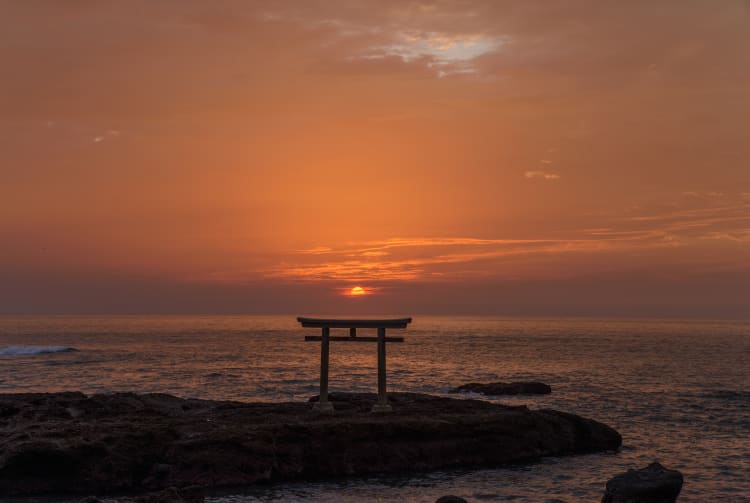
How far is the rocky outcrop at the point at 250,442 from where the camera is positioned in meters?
19.4

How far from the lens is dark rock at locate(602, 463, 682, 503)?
17.4 meters

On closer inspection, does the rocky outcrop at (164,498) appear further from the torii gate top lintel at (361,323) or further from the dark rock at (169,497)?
the torii gate top lintel at (361,323)

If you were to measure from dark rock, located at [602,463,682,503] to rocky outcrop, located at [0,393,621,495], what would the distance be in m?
5.82

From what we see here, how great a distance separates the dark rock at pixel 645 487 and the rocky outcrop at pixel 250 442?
5819mm

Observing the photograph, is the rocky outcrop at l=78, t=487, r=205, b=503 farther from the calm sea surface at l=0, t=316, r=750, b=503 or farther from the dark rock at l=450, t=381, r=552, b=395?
the dark rock at l=450, t=381, r=552, b=395

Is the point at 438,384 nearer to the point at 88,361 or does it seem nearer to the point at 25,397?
the point at 25,397

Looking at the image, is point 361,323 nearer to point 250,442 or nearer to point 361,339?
point 361,339

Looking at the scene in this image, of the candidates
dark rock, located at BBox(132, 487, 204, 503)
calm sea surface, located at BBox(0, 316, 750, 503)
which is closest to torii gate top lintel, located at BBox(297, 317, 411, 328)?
calm sea surface, located at BBox(0, 316, 750, 503)

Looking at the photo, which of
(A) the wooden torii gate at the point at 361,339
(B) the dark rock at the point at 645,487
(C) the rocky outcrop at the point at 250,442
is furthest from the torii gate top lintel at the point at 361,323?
(B) the dark rock at the point at 645,487

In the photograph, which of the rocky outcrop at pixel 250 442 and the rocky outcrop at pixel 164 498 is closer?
the rocky outcrop at pixel 164 498

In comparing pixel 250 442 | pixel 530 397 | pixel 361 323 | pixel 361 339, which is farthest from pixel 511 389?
pixel 250 442

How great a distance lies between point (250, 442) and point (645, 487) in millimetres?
11757

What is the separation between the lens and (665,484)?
17.7 m

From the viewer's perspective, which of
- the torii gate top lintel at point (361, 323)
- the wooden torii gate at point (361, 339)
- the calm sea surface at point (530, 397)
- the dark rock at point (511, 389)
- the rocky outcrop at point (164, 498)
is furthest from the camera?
the dark rock at point (511, 389)
